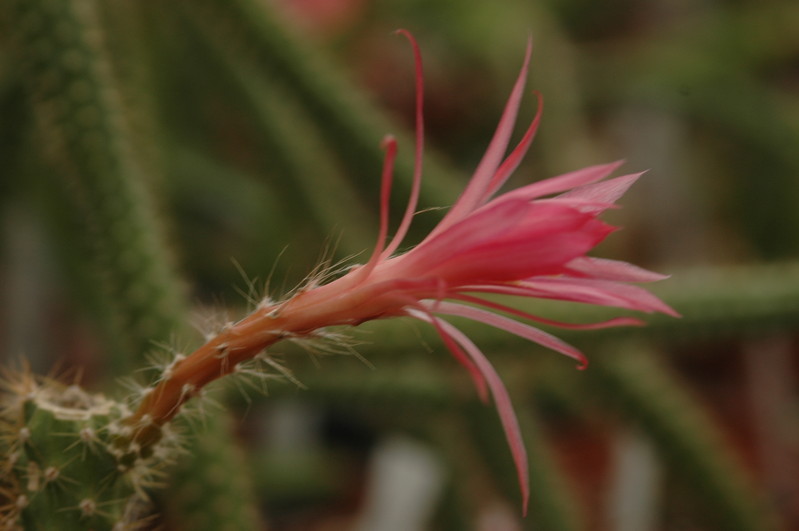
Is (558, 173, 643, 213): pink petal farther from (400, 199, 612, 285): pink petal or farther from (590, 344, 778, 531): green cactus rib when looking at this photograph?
(590, 344, 778, 531): green cactus rib

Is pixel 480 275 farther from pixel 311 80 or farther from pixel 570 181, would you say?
pixel 311 80

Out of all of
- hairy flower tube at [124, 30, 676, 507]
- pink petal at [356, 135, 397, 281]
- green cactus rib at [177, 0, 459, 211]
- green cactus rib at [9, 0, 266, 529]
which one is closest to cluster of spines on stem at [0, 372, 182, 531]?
hairy flower tube at [124, 30, 676, 507]

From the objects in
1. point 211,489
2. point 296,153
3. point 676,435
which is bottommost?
point 676,435

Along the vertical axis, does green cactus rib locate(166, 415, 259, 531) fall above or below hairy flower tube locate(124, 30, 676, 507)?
below

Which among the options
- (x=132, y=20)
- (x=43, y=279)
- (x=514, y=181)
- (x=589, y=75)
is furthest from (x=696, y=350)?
(x=132, y=20)

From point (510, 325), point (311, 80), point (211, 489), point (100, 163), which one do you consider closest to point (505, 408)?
point (510, 325)

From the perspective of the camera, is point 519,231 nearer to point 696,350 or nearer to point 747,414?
point 747,414
